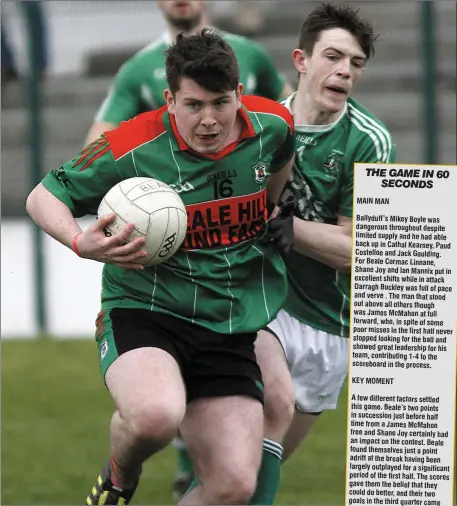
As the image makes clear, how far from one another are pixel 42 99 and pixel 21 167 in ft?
2.31

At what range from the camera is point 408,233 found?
3.79 meters

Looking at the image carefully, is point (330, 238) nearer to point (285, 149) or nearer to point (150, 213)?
point (285, 149)

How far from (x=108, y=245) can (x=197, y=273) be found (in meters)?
0.55

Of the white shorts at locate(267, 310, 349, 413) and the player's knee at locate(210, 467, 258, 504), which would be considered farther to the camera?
the white shorts at locate(267, 310, 349, 413)

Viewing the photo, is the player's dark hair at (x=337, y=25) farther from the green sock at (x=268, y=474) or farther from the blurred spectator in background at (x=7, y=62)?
the blurred spectator in background at (x=7, y=62)

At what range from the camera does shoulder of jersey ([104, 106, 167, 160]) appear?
4.40 metres

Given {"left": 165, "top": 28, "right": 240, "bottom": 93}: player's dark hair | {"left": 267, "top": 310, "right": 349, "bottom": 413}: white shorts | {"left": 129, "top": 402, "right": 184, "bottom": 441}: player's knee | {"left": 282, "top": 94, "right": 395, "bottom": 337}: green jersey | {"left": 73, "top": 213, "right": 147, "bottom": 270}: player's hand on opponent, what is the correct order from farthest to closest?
{"left": 267, "top": 310, "right": 349, "bottom": 413}: white shorts → {"left": 282, "top": 94, "right": 395, "bottom": 337}: green jersey → {"left": 165, "top": 28, "right": 240, "bottom": 93}: player's dark hair → {"left": 129, "top": 402, "right": 184, "bottom": 441}: player's knee → {"left": 73, "top": 213, "right": 147, "bottom": 270}: player's hand on opponent

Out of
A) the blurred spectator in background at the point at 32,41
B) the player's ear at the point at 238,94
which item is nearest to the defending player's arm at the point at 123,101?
the player's ear at the point at 238,94

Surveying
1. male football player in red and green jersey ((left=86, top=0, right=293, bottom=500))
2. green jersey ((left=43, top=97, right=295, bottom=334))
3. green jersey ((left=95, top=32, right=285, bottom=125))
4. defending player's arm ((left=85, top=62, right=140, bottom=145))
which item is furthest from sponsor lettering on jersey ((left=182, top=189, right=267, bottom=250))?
defending player's arm ((left=85, top=62, right=140, bottom=145))

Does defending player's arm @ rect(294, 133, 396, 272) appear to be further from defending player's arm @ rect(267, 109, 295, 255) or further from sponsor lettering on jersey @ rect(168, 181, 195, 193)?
sponsor lettering on jersey @ rect(168, 181, 195, 193)

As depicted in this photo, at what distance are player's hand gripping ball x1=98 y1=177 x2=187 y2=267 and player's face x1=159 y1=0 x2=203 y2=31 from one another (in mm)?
2703

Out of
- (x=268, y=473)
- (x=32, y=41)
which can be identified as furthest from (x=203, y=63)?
(x=32, y=41)

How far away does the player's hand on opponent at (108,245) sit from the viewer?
401cm

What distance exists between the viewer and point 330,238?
4859 mm
